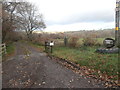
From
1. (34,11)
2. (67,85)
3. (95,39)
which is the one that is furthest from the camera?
(34,11)

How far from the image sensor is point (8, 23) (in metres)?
14.0

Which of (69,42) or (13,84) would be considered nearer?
(13,84)

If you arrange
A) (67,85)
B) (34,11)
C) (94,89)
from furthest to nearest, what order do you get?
(34,11), (67,85), (94,89)

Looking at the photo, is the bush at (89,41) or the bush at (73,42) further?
the bush at (89,41)

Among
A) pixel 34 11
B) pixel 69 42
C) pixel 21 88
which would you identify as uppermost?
pixel 34 11

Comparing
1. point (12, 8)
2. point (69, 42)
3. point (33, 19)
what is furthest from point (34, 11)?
point (69, 42)

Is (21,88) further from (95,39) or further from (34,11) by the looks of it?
(34,11)

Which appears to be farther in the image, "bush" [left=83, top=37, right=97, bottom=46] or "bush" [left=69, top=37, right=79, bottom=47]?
"bush" [left=83, top=37, right=97, bottom=46]

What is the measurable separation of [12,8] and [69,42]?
39.4ft

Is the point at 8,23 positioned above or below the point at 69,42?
above

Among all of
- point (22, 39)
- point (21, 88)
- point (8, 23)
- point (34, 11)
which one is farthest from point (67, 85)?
point (34, 11)

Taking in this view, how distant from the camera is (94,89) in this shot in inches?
145

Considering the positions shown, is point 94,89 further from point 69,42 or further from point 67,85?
point 69,42

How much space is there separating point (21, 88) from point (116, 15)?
8268 mm
